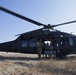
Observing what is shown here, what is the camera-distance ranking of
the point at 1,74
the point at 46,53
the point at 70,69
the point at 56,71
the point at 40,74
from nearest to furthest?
the point at 1,74
the point at 40,74
the point at 56,71
the point at 70,69
the point at 46,53

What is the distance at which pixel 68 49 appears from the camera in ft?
69.0

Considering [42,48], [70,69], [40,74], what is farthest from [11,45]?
[40,74]

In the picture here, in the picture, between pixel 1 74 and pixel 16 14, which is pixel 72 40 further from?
pixel 1 74

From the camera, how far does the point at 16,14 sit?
18984 millimetres

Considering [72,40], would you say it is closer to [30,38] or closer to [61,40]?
[61,40]

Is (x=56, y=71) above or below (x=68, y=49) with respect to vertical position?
below

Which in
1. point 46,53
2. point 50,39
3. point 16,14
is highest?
point 16,14

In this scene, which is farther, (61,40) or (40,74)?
(61,40)

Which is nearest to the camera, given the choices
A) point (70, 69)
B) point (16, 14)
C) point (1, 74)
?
point (1, 74)

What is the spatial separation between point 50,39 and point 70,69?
8.05m

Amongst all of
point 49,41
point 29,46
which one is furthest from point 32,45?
point 49,41

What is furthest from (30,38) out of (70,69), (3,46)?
(70,69)

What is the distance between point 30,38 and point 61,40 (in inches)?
117

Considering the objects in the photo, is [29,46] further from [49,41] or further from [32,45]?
[49,41]
